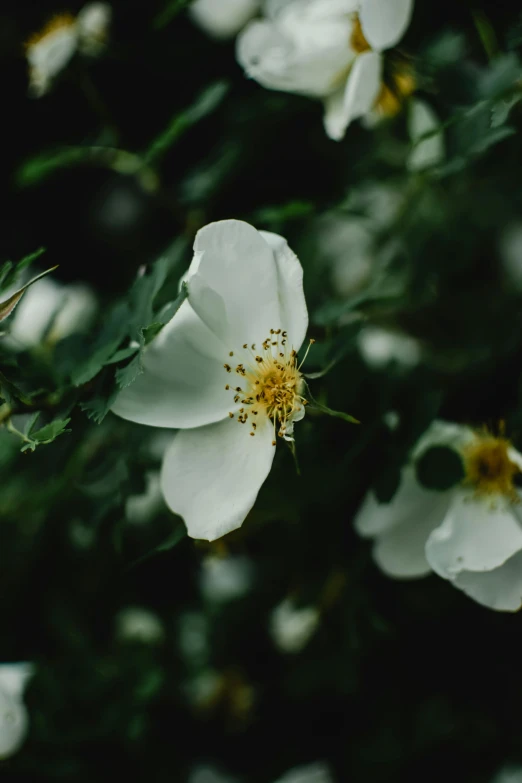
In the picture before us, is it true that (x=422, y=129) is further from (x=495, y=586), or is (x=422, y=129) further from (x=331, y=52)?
(x=495, y=586)

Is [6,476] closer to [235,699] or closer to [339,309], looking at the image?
[339,309]

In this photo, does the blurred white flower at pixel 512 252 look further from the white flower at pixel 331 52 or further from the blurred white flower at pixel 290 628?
the blurred white flower at pixel 290 628

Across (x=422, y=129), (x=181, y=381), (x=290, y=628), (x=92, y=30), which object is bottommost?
(x=290, y=628)

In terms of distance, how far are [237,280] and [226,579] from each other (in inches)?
27.2

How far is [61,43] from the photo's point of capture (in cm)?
102

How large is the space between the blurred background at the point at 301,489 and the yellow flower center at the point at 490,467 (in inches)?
0.9

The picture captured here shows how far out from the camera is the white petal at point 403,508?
771mm

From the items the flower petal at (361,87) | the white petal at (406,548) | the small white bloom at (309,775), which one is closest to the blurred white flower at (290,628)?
the small white bloom at (309,775)

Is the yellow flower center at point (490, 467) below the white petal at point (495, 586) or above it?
below

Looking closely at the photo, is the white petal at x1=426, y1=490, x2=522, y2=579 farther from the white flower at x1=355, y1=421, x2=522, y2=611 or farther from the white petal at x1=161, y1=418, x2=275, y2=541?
the white petal at x1=161, y1=418, x2=275, y2=541

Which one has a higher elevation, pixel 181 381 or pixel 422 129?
pixel 181 381

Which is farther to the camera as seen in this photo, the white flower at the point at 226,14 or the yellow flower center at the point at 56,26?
the white flower at the point at 226,14

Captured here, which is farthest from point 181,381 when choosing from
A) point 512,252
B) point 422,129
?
point 512,252

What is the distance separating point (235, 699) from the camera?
1218 mm
